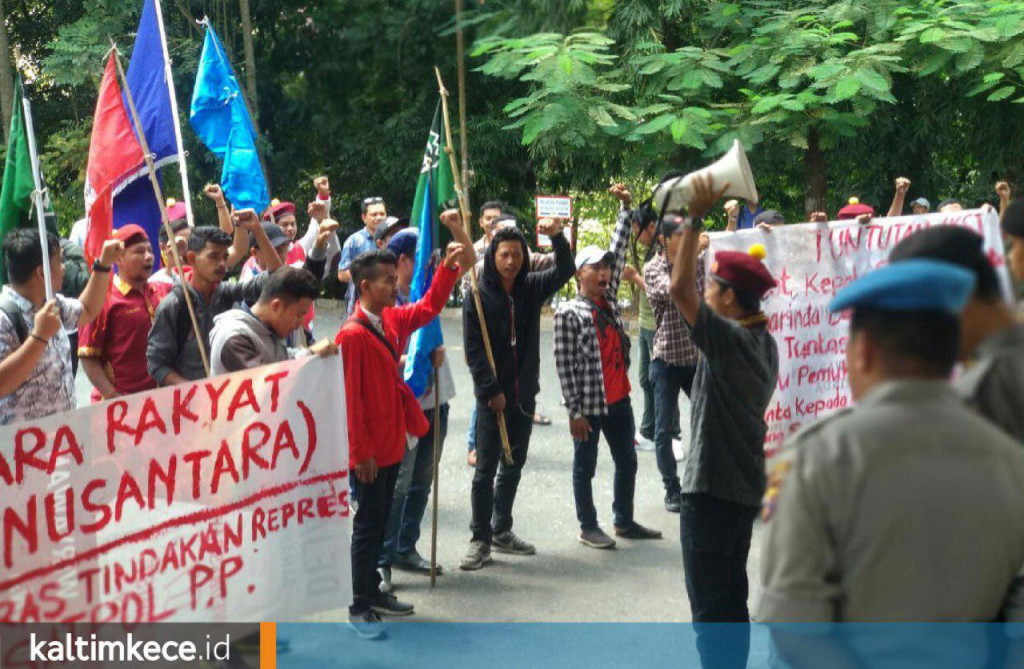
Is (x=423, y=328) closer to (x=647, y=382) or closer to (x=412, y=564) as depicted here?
(x=412, y=564)

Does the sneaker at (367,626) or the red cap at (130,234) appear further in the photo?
the red cap at (130,234)

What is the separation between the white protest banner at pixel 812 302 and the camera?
22.2ft

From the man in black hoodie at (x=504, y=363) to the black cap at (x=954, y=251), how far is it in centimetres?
420

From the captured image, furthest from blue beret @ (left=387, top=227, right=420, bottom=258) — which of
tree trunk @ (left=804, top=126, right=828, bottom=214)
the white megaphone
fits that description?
tree trunk @ (left=804, top=126, right=828, bottom=214)

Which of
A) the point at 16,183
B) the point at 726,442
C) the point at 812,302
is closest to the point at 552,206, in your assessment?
the point at 812,302

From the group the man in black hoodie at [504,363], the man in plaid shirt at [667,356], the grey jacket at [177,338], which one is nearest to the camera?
the grey jacket at [177,338]

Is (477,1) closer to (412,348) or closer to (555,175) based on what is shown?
(555,175)

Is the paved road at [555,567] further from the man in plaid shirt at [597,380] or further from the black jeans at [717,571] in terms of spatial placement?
the black jeans at [717,571]

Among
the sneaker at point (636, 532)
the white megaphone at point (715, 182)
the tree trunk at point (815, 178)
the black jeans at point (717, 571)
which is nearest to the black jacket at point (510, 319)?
the sneaker at point (636, 532)

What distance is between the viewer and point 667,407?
308 inches

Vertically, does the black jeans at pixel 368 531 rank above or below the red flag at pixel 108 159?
below

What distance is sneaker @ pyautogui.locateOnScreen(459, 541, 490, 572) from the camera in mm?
6761

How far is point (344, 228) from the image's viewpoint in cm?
2164

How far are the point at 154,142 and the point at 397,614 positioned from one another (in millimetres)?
3081
